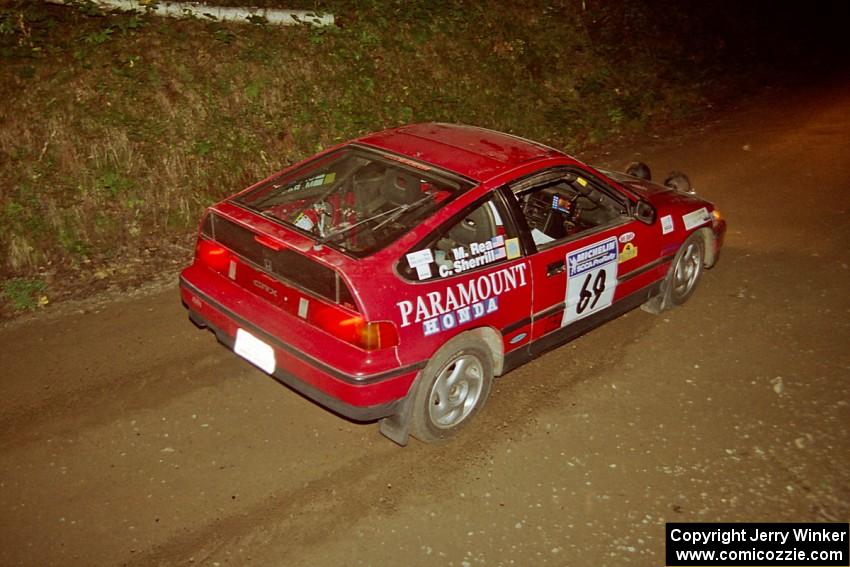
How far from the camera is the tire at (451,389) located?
4215mm

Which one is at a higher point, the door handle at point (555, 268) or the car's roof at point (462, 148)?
the car's roof at point (462, 148)

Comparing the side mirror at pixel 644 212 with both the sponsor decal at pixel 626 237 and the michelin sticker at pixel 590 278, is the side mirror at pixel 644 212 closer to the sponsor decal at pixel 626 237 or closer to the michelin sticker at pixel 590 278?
the sponsor decal at pixel 626 237

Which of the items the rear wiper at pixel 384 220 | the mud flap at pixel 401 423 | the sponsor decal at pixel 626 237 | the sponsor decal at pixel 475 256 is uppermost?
the rear wiper at pixel 384 220

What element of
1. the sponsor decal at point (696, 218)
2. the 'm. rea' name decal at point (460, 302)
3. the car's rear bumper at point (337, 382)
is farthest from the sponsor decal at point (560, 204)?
the car's rear bumper at point (337, 382)

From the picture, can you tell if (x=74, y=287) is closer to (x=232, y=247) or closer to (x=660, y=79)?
(x=232, y=247)

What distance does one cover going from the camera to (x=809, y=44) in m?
17.0

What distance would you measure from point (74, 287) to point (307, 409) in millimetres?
2874

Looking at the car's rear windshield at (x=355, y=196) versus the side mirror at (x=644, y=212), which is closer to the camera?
the car's rear windshield at (x=355, y=196)

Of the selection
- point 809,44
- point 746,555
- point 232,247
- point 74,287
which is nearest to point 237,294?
point 232,247

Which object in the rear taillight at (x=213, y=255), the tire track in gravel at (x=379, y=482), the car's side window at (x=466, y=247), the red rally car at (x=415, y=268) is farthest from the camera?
the rear taillight at (x=213, y=255)

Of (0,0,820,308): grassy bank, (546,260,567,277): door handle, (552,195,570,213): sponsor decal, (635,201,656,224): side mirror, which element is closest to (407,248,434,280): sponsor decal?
(546,260,567,277): door handle

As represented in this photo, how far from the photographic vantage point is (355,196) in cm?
490

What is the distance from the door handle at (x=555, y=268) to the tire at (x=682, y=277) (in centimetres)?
158

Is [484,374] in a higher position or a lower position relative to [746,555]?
higher
